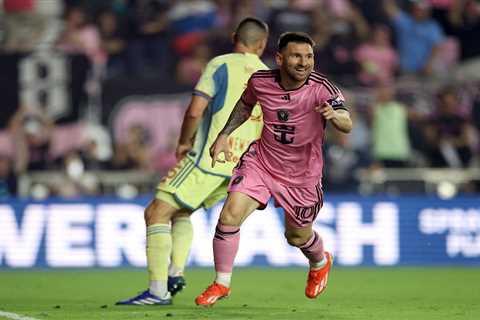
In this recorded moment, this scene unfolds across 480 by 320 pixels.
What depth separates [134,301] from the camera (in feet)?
31.1

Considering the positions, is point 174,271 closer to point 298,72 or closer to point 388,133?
point 298,72

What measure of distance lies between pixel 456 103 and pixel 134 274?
7154 millimetres

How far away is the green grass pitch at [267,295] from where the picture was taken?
877 centimetres

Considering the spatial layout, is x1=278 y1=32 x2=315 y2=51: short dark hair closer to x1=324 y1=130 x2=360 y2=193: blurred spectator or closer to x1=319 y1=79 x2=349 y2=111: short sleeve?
x1=319 y1=79 x2=349 y2=111: short sleeve

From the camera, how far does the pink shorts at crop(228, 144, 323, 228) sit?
8859 millimetres

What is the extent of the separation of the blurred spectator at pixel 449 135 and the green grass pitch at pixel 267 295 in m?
3.79

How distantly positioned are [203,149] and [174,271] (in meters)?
1.04

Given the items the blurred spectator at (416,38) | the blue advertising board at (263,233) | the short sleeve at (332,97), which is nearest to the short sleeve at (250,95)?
the short sleeve at (332,97)

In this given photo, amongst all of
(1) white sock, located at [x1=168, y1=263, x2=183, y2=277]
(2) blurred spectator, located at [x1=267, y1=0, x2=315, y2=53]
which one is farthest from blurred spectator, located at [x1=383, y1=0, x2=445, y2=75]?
(1) white sock, located at [x1=168, y1=263, x2=183, y2=277]

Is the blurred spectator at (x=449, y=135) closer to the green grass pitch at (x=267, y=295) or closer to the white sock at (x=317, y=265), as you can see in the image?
the green grass pitch at (x=267, y=295)

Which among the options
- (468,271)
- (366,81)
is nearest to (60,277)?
(468,271)

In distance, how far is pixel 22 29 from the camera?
2000 cm

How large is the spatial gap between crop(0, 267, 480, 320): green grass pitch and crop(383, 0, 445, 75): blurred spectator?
5.43m

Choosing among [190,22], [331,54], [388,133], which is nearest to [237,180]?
[388,133]
